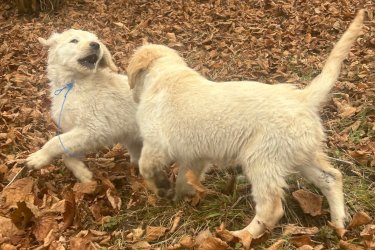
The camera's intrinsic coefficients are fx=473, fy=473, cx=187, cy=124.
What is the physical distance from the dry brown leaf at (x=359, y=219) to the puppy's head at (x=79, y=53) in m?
2.61

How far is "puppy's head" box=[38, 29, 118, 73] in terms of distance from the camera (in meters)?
4.41

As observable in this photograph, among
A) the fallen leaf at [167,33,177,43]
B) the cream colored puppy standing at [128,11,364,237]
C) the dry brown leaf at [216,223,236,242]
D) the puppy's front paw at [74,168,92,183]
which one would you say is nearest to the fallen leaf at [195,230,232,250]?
the dry brown leaf at [216,223,236,242]

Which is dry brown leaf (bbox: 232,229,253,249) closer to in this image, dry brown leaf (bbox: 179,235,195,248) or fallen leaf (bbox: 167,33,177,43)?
dry brown leaf (bbox: 179,235,195,248)

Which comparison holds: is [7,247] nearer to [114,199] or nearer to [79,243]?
[79,243]

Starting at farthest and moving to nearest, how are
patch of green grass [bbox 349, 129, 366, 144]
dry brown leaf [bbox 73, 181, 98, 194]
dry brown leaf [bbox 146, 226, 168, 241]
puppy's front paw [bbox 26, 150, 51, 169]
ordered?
patch of green grass [bbox 349, 129, 366, 144] → puppy's front paw [bbox 26, 150, 51, 169] → dry brown leaf [bbox 73, 181, 98, 194] → dry brown leaf [bbox 146, 226, 168, 241]

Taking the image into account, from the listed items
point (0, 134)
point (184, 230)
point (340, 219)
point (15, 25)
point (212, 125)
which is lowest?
point (15, 25)

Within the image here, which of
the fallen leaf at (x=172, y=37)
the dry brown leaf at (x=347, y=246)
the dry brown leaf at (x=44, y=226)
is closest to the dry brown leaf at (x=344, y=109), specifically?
the dry brown leaf at (x=347, y=246)

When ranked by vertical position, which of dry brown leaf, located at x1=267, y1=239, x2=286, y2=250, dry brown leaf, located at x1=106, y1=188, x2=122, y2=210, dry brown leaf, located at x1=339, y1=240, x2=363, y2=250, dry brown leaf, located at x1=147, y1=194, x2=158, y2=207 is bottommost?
dry brown leaf, located at x1=106, y1=188, x2=122, y2=210

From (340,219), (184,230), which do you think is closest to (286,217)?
(340,219)

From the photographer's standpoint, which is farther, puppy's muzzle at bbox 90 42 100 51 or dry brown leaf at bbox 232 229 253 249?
puppy's muzzle at bbox 90 42 100 51

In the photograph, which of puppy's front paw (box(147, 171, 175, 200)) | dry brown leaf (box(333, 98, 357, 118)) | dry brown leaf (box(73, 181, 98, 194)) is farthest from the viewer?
dry brown leaf (box(333, 98, 357, 118))

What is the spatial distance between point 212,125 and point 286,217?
0.92 m

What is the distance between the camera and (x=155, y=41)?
27.4 feet

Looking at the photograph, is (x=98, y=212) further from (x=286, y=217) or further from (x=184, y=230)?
(x=286, y=217)
